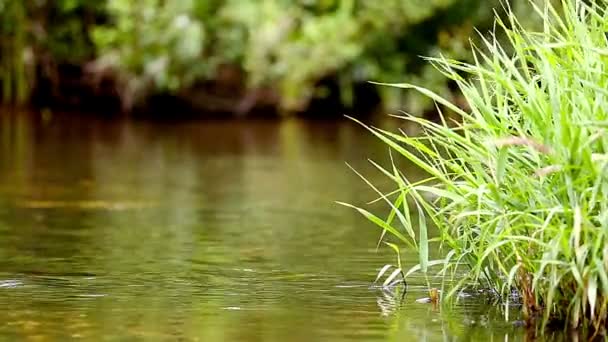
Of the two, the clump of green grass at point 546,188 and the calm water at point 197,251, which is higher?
the clump of green grass at point 546,188

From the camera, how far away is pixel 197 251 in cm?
858

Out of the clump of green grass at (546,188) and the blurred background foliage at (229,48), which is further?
the blurred background foliage at (229,48)

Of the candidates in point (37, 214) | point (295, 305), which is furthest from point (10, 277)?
point (37, 214)

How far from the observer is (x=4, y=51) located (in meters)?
27.7

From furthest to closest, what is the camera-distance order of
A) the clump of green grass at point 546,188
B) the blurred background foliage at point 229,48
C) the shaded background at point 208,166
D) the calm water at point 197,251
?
1. the blurred background foliage at point 229,48
2. the shaded background at point 208,166
3. the calm water at point 197,251
4. the clump of green grass at point 546,188

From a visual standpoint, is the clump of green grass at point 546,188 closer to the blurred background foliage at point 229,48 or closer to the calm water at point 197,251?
the calm water at point 197,251

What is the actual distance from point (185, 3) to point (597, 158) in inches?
794

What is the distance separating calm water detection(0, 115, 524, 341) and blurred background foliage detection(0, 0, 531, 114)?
21.2 feet

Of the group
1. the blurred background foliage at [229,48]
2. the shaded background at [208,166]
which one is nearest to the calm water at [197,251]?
the shaded background at [208,166]

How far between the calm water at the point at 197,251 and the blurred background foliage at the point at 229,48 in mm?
6466

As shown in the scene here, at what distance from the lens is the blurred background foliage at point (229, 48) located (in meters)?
25.0

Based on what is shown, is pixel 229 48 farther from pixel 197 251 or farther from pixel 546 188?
pixel 546 188

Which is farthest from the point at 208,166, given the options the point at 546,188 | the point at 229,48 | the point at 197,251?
the point at 546,188

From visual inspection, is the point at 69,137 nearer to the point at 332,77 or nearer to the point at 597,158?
the point at 332,77
